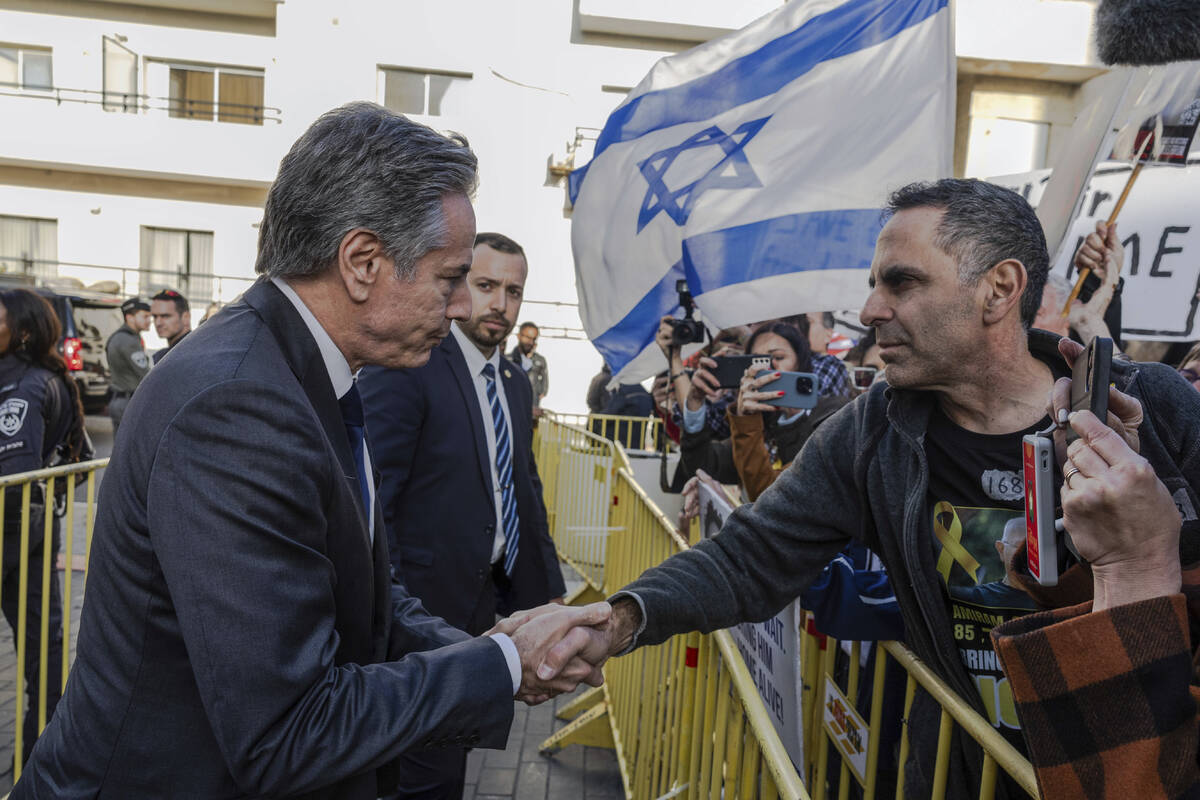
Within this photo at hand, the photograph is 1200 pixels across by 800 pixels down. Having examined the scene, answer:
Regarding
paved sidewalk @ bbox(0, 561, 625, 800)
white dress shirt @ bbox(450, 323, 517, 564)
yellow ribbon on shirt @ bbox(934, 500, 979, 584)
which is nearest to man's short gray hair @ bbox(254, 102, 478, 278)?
yellow ribbon on shirt @ bbox(934, 500, 979, 584)

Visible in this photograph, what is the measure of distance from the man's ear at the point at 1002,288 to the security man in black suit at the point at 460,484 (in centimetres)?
194

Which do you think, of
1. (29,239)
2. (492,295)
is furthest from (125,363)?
(29,239)

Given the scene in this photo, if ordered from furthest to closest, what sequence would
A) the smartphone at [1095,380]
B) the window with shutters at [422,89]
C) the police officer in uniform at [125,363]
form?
the window with shutters at [422,89]
the police officer in uniform at [125,363]
the smartphone at [1095,380]

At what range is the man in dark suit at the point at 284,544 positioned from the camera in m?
1.46

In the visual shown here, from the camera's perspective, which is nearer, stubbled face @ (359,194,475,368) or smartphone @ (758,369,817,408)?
stubbled face @ (359,194,475,368)

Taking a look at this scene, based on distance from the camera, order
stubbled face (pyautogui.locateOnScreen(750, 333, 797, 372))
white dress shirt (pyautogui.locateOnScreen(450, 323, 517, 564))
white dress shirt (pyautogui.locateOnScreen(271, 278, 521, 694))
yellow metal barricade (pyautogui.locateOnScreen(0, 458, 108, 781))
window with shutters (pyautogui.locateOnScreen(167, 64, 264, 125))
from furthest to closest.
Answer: window with shutters (pyautogui.locateOnScreen(167, 64, 264, 125)) < stubbled face (pyautogui.locateOnScreen(750, 333, 797, 372)) < yellow metal barricade (pyautogui.locateOnScreen(0, 458, 108, 781)) < white dress shirt (pyautogui.locateOnScreen(450, 323, 517, 564)) < white dress shirt (pyautogui.locateOnScreen(271, 278, 521, 694))

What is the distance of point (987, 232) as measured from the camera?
2213 millimetres

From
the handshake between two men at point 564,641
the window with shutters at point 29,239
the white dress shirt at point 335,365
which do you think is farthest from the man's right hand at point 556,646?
the window with shutters at point 29,239

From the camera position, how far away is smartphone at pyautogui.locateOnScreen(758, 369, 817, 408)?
3596mm

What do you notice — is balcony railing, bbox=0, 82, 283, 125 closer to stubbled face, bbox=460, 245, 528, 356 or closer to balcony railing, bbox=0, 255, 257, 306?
balcony railing, bbox=0, 255, 257, 306

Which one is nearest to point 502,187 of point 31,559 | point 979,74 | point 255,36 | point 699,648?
point 255,36

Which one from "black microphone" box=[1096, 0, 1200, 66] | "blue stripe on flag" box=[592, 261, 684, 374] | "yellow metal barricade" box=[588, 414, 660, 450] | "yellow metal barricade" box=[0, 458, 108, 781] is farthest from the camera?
"yellow metal barricade" box=[588, 414, 660, 450]

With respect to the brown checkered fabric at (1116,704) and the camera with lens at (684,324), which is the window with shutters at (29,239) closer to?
the camera with lens at (684,324)

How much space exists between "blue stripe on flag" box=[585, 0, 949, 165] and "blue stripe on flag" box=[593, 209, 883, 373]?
663mm
